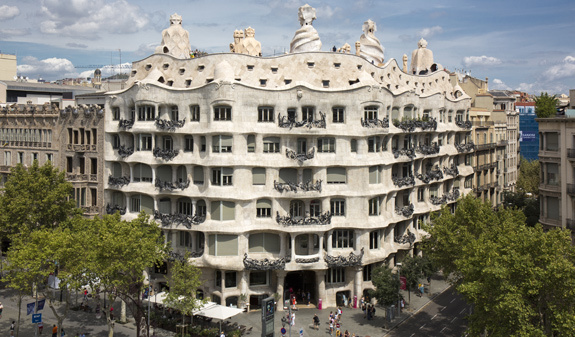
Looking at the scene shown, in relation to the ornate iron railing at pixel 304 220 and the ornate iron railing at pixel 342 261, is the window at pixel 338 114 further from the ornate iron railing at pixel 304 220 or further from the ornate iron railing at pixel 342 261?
the ornate iron railing at pixel 342 261

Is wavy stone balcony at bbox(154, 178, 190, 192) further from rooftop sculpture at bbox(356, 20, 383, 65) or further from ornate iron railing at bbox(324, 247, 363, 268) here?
rooftop sculpture at bbox(356, 20, 383, 65)

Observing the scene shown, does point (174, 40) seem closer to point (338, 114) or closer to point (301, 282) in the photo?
point (338, 114)

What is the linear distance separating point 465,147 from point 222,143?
43.2 meters

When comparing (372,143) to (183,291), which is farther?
(372,143)

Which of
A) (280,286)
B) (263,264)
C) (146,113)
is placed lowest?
(280,286)

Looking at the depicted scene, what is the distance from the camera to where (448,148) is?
8050 centimetres

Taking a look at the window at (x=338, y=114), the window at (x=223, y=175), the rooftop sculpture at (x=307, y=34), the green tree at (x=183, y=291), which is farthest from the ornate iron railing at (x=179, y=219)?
the rooftop sculpture at (x=307, y=34)

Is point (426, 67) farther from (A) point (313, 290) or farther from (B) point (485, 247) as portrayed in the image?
(B) point (485, 247)

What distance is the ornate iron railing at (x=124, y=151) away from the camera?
64825 mm

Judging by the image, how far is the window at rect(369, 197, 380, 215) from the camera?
62.5m

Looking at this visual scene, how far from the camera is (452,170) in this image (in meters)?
80.8

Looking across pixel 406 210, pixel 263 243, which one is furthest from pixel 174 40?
pixel 406 210

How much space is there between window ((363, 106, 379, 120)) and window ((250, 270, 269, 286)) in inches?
817

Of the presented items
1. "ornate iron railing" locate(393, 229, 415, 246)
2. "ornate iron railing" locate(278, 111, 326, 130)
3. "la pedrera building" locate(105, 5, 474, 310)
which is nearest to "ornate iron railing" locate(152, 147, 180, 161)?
"la pedrera building" locate(105, 5, 474, 310)
